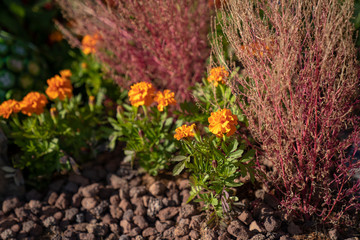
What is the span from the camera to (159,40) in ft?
8.22

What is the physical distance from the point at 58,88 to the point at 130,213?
41.5 inches

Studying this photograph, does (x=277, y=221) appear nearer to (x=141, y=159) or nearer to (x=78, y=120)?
(x=141, y=159)

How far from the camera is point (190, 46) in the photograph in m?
2.61

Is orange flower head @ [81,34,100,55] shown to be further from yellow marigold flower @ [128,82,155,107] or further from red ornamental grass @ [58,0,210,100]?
yellow marigold flower @ [128,82,155,107]

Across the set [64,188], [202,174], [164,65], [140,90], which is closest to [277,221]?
[202,174]

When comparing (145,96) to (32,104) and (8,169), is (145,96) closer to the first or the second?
(32,104)

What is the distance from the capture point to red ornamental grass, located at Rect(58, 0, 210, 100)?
8.02 feet

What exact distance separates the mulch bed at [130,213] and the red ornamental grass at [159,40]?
75cm

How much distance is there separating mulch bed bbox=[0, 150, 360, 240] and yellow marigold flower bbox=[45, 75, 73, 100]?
0.58 meters

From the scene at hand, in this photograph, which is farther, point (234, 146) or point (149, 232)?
point (149, 232)

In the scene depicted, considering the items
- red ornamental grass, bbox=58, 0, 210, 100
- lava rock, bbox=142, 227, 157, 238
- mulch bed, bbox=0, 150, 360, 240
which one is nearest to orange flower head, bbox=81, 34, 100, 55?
red ornamental grass, bbox=58, 0, 210, 100

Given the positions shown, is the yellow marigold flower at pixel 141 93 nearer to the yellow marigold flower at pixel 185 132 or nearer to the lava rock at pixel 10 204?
the yellow marigold flower at pixel 185 132

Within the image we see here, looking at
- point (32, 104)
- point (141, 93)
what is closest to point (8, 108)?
point (32, 104)

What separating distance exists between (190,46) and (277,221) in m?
1.41
